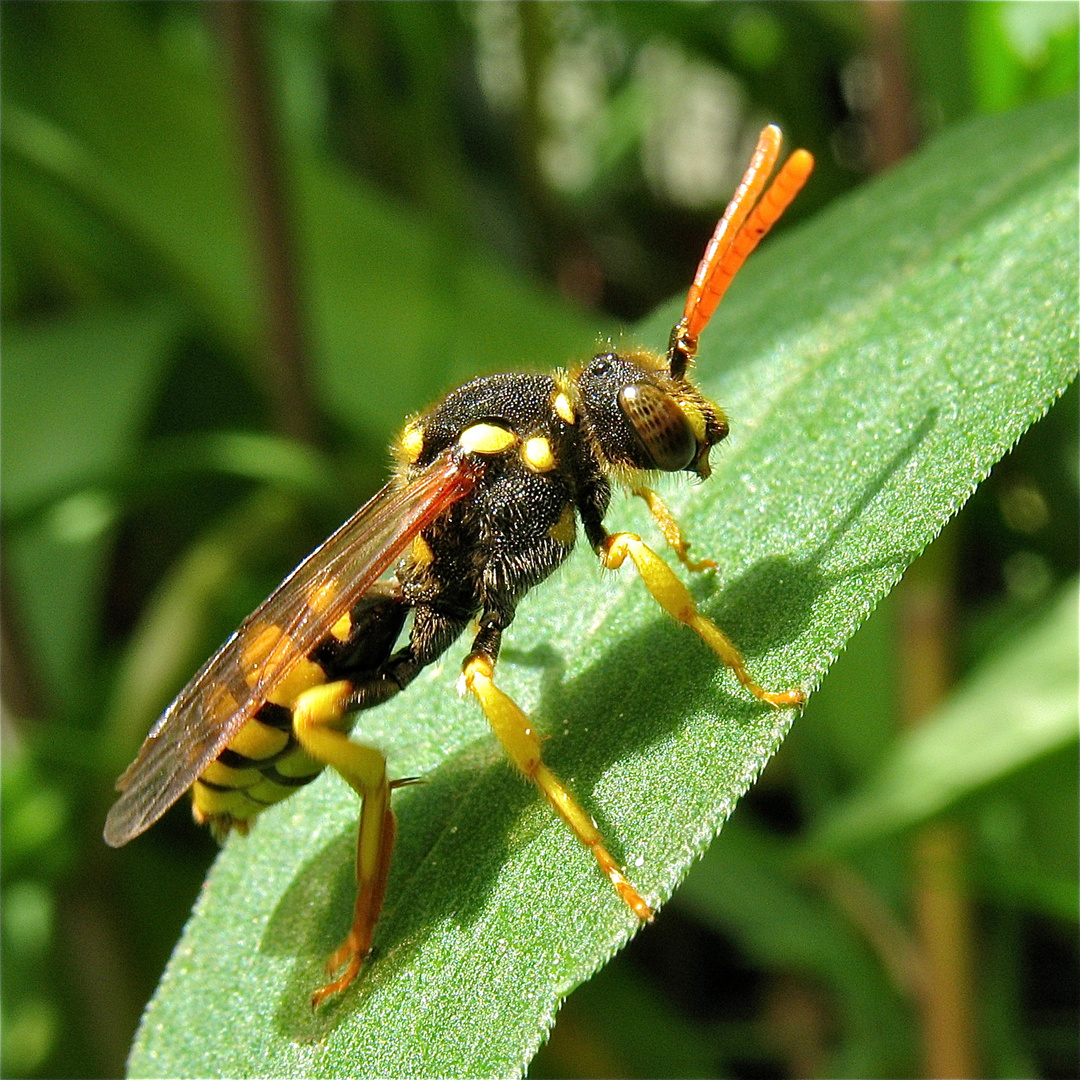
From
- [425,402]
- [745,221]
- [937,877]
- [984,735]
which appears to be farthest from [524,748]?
[425,402]

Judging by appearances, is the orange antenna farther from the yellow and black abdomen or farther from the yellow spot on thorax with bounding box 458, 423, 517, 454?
the yellow and black abdomen

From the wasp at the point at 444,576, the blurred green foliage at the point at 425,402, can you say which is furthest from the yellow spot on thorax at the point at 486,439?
the blurred green foliage at the point at 425,402

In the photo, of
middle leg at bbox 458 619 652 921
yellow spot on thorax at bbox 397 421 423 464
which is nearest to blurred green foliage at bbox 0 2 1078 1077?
yellow spot on thorax at bbox 397 421 423 464

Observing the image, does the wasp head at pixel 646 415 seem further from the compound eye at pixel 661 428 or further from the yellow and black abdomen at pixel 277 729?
the yellow and black abdomen at pixel 277 729

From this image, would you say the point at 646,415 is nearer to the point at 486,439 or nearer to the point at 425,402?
the point at 486,439

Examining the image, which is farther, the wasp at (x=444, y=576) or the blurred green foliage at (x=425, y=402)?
the blurred green foliage at (x=425, y=402)

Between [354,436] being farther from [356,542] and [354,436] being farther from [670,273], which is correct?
[356,542]

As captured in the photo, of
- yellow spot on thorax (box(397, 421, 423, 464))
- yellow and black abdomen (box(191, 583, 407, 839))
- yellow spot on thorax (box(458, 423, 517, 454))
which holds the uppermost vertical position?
yellow spot on thorax (box(397, 421, 423, 464))
